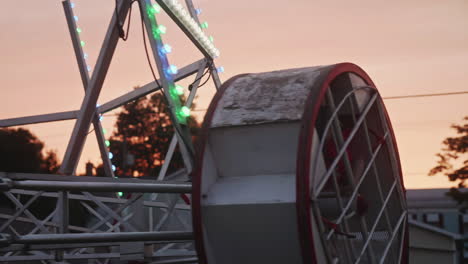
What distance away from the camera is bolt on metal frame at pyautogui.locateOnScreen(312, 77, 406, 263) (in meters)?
8.74

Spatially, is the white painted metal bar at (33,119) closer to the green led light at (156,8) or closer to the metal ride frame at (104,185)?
the metal ride frame at (104,185)

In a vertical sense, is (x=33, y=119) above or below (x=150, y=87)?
below

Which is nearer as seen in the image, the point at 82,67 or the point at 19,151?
the point at 82,67

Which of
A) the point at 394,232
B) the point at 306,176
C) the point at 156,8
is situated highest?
the point at 156,8

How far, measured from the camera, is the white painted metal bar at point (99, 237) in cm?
913

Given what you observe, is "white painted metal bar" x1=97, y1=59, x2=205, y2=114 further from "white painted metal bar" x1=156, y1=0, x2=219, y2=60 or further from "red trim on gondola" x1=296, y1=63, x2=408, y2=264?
"red trim on gondola" x1=296, y1=63, x2=408, y2=264

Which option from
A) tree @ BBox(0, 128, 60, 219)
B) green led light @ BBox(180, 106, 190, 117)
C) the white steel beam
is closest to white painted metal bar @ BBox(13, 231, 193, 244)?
green led light @ BBox(180, 106, 190, 117)

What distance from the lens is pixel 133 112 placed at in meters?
87.7

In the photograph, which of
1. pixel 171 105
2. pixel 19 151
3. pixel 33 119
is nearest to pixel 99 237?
pixel 171 105

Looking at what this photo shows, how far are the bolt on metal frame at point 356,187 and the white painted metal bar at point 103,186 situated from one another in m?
1.56

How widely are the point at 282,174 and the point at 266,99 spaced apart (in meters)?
0.79

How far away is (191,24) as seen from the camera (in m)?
11.5

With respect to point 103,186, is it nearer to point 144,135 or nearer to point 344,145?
point 344,145

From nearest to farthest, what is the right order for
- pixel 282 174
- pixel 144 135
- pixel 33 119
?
pixel 282 174 < pixel 33 119 < pixel 144 135
